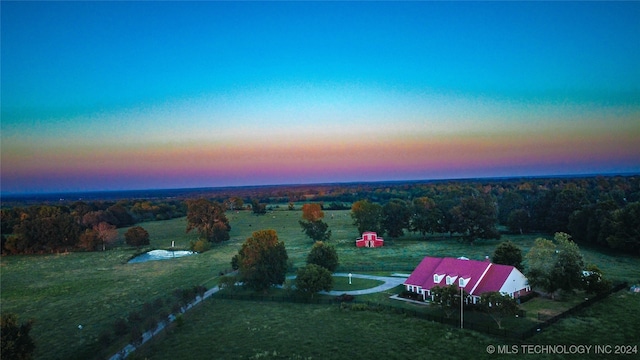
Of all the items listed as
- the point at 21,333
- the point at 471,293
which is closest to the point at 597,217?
the point at 471,293

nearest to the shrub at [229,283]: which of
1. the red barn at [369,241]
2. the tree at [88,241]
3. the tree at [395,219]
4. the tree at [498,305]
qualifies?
the tree at [498,305]

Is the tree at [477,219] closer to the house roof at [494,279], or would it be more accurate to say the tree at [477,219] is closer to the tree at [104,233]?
the house roof at [494,279]

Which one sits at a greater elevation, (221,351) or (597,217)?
(597,217)

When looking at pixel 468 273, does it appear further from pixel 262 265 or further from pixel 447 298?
pixel 262 265

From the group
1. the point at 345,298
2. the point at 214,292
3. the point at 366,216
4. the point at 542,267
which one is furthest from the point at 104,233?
the point at 542,267

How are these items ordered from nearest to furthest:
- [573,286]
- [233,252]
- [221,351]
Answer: [221,351], [573,286], [233,252]

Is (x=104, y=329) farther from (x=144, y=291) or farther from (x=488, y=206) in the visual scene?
(x=488, y=206)
